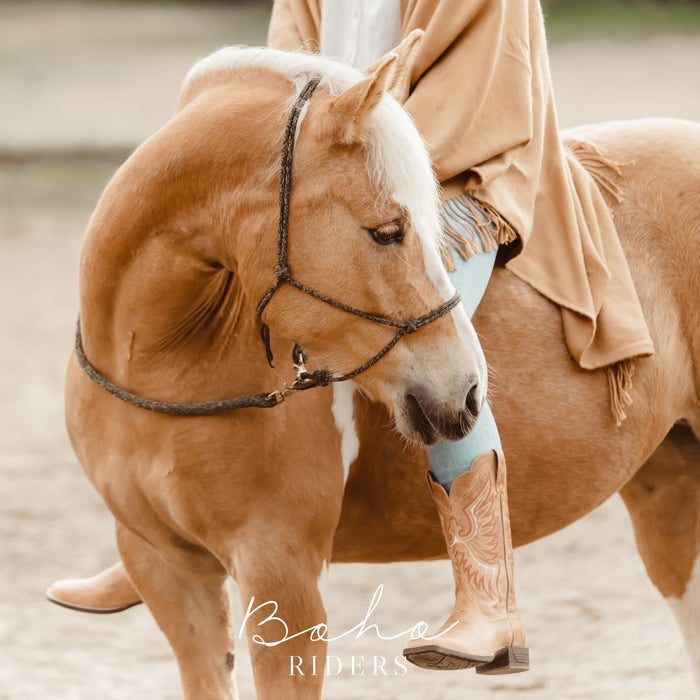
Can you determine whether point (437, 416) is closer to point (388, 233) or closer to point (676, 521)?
point (388, 233)

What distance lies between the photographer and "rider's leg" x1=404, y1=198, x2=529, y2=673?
85.6 inches

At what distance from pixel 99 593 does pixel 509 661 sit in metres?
1.22

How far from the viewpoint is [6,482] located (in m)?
5.64

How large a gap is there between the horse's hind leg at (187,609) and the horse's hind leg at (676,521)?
3.89 ft

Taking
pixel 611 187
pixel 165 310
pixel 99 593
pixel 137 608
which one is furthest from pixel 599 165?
pixel 137 608

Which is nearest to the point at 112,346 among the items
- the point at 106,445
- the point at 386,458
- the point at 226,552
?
the point at 106,445

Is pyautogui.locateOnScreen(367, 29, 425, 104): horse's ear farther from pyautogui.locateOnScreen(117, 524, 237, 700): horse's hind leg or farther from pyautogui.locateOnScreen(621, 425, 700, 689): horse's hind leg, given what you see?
pyautogui.locateOnScreen(621, 425, 700, 689): horse's hind leg

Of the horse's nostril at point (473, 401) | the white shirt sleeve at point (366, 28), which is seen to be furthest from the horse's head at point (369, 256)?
the white shirt sleeve at point (366, 28)

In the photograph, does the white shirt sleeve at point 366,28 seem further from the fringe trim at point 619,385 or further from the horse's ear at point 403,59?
the fringe trim at point 619,385

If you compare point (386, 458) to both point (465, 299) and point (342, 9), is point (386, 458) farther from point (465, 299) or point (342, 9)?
point (342, 9)

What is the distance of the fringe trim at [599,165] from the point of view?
2.67m

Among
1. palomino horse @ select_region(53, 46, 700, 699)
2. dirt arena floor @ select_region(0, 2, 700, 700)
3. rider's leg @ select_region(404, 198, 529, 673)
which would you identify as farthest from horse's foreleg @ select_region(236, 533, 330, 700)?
dirt arena floor @ select_region(0, 2, 700, 700)

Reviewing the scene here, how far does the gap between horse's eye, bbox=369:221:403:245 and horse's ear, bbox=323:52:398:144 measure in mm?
148

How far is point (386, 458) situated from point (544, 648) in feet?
6.37
